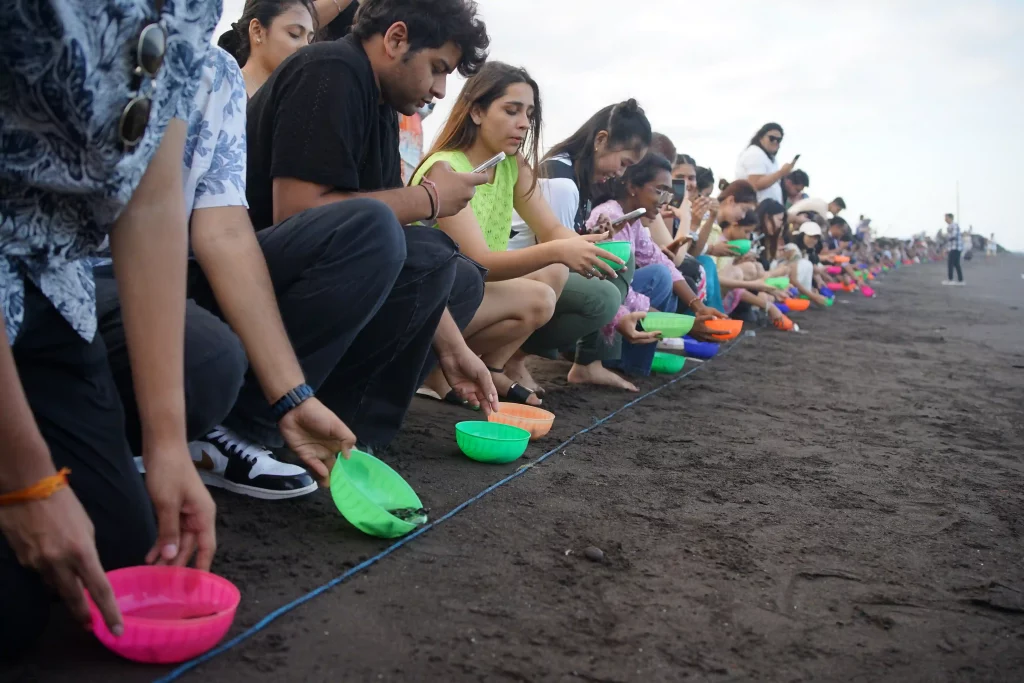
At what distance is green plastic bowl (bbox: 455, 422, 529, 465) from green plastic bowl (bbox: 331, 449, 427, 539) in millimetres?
468

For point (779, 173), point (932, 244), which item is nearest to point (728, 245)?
point (779, 173)

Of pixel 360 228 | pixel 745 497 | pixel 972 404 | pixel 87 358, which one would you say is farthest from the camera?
pixel 972 404

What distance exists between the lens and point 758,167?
25.6 feet

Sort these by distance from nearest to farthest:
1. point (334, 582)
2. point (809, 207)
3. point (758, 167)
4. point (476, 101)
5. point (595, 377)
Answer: point (334, 582)
point (476, 101)
point (595, 377)
point (758, 167)
point (809, 207)

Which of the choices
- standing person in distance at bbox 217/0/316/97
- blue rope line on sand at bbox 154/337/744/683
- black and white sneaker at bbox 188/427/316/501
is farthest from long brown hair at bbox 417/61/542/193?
black and white sneaker at bbox 188/427/316/501

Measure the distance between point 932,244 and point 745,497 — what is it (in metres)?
44.3

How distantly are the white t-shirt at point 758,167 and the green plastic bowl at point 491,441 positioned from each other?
6.14 metres

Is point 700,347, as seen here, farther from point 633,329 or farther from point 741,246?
point 741,246

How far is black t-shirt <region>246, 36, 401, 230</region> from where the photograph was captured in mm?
1821

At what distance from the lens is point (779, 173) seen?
7781 millimetres

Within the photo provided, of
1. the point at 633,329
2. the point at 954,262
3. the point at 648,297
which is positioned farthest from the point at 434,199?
the point at 954,262

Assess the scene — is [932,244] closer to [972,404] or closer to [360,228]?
[972,404]

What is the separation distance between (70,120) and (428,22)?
1170 millimetres

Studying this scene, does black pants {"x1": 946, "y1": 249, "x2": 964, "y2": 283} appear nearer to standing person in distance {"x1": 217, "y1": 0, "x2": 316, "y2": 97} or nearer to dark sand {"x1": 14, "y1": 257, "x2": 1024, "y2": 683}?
dark sand {"x1": 14, "y1": 257, "x2": 1024, "y2": 683}
